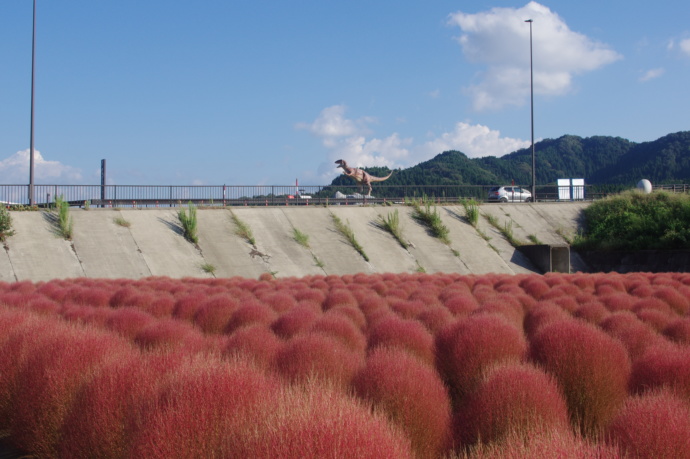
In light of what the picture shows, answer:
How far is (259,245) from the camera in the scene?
26.0 m

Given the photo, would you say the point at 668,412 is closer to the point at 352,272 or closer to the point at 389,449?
the point at 389,449

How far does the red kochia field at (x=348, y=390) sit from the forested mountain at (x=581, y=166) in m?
86.2

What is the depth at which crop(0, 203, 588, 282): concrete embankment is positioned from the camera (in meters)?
22.0

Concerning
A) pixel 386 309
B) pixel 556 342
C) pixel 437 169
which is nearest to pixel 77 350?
pixel 556 342

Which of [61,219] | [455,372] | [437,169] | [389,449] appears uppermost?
[437,169]

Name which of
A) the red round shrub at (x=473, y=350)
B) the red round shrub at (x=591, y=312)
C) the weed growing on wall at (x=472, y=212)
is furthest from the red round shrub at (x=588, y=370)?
the weed growing on wall at (x=472, y=212)

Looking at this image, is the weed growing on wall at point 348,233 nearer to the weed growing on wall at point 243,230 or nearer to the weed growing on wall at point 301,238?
the weed growing on wall at point 301,238

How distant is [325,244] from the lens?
27312mm

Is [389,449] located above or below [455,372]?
above

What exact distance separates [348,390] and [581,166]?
201 m

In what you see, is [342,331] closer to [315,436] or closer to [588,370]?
[588,370]

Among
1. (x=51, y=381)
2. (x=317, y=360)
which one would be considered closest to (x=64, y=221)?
(x=51, y=381)

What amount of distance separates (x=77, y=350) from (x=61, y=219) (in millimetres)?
20684

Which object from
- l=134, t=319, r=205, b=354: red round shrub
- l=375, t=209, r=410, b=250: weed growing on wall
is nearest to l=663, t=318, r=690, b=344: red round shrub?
l=134, t=319, r=205, b=354: red round shrub
